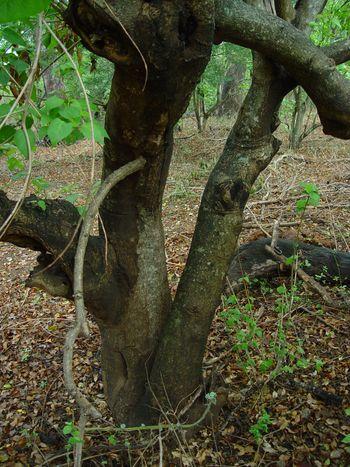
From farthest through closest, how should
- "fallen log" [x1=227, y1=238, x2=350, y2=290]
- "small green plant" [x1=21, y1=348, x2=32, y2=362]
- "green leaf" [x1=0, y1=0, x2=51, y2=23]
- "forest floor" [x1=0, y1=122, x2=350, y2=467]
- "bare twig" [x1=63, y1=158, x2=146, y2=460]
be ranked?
1. "fallen log" [x1=227, y1=238, x2=350, y2=290]
2. "small green plant" [x1=21, y1=348, x2=32, y2=362]
3. "forest floor" [x1=0, y1=122, x2=350, y2=467]
4. "bare twig" [x1=63, y1=158, x2=146, y2=460]
5. "green leaf" [x1=0, y1=0, x2=51, y2=23]

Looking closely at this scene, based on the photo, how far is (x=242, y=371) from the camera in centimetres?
338

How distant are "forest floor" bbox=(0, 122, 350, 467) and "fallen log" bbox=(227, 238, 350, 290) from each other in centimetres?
16

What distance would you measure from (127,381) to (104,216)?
48.7 inches

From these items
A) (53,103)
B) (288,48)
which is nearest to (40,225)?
(53,103)

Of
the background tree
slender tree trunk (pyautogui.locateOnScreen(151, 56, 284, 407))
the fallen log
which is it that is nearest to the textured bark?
the background tree

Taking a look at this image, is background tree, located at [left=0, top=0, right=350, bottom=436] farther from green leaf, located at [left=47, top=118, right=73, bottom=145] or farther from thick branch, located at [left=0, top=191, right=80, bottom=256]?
green leaf, located at [left=47, top=118, right=73, bottom=145]

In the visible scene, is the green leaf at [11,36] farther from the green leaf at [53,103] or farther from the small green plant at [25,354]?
the small green plant at [25,354]

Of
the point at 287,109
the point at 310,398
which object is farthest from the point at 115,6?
the point at 287,109

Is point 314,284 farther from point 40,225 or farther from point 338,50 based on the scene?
point 40,225

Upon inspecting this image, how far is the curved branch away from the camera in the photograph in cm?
221

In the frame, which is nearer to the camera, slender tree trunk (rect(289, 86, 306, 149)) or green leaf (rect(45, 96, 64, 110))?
green leaf (rect(45, 96, 64, 110))

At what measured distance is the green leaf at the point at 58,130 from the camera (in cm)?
144

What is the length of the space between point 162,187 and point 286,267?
2.31 meters

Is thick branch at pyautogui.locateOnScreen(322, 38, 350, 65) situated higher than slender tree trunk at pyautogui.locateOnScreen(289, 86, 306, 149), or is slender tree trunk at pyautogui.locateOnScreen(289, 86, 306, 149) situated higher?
slender tree trunk at pyautogui.locateOnScreen(289, 86, 306, 149)
